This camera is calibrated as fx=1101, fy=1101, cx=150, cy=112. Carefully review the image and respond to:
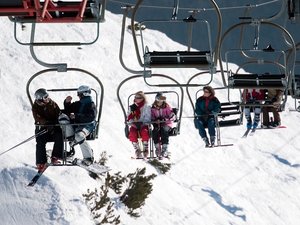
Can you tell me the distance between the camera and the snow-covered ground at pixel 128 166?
A: 2239 centimetres

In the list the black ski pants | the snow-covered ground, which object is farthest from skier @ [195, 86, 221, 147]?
the snow-covered ground

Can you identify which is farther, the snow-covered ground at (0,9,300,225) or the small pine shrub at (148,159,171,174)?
the small pine shrub at (148,159,171,174)

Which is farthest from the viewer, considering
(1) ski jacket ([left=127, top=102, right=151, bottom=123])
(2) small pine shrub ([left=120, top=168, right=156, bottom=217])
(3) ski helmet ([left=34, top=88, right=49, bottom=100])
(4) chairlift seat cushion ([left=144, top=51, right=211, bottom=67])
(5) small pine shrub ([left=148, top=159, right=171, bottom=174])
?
(5) small pine shrub ([left=148, top=159, right=171, bottom=174])

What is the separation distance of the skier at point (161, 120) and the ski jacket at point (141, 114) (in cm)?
10

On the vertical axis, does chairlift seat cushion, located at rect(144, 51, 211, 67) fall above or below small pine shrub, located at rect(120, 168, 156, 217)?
above

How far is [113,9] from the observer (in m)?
55.2

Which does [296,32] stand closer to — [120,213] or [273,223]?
[273,223]

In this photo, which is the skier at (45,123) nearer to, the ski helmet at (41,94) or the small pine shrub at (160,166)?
the ski helmet at (41,94)

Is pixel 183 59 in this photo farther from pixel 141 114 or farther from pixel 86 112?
pixel 141 114

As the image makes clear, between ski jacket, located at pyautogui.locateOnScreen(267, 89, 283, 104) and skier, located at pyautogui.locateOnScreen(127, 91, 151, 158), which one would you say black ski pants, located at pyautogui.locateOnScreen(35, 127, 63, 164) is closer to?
skier, located at pyautogui.locateOnScreen(127, 91, 151, 158)

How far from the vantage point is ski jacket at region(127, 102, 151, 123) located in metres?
17.9

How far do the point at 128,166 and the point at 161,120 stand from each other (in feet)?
25.2

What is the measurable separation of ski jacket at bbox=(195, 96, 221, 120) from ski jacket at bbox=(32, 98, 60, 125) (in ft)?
10.2

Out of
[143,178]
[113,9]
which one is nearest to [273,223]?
[143,178]
